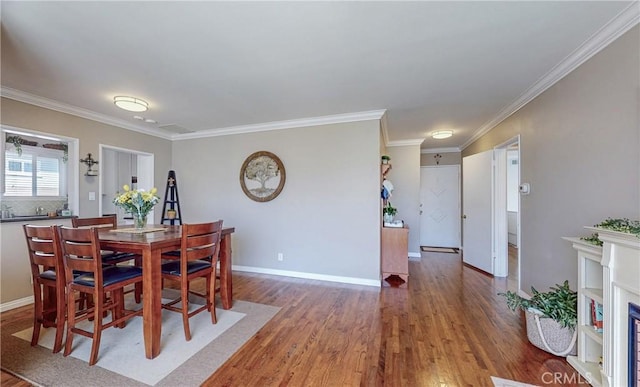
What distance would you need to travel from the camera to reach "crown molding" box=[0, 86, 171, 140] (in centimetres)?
274

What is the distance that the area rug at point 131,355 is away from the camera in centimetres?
166

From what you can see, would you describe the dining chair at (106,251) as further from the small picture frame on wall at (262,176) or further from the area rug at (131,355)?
the small picture frame on wall at (262,176)

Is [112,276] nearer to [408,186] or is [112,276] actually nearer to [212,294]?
[212,294]

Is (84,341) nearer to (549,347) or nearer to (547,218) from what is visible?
(549,347)

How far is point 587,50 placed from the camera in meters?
1.95

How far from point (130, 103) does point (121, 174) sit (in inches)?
130

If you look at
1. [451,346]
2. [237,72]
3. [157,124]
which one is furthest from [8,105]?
[451,346]

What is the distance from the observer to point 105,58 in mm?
2121

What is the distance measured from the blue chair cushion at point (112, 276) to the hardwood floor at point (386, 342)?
2.12 ft

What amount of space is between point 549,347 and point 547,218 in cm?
123

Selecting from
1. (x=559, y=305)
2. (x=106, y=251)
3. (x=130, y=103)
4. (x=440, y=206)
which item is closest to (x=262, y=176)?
(x=130, y=103)

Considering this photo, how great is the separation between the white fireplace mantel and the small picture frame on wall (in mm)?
3377

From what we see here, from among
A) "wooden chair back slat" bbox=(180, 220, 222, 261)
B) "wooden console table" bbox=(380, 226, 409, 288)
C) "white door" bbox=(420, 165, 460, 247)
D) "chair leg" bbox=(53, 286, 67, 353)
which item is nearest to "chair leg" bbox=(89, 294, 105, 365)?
"chair leg" bbox=(53, 286, 67, 353)

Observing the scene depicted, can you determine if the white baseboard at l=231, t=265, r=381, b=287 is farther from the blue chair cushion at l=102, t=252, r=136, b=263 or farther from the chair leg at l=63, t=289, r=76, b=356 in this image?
the chair leg at l=63, t=289, r=76, b=356
